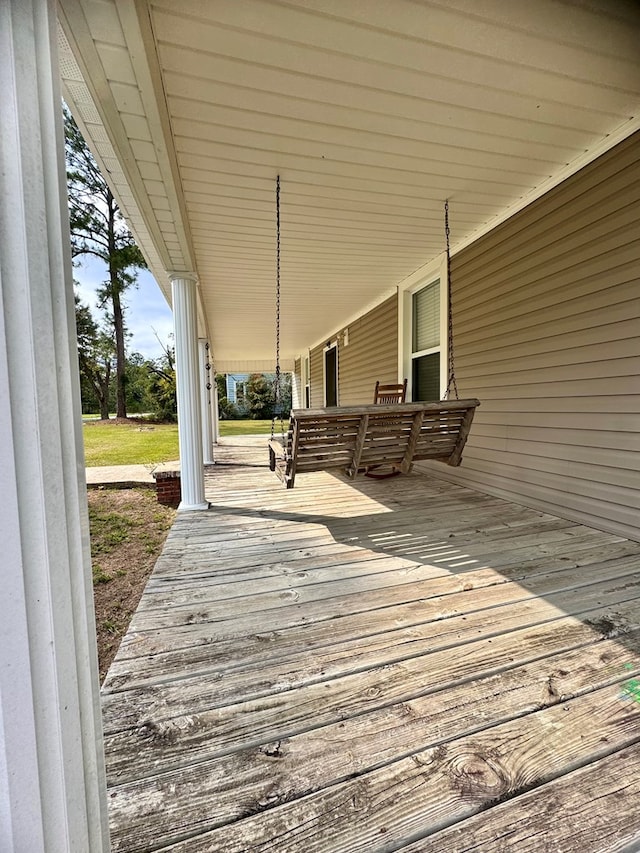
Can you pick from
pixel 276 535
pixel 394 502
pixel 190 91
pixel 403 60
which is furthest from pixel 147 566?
pixel 403 60

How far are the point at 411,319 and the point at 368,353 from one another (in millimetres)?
1432

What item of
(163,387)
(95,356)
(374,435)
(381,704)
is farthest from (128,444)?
(381,704)

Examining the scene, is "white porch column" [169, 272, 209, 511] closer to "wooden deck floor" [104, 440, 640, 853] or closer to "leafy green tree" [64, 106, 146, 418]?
"wooden deck floor" [104, 440, 640, 853]

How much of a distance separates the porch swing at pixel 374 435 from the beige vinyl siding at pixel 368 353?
2.52 metres

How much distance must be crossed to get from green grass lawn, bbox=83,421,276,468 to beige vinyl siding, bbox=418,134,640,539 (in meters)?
5.08

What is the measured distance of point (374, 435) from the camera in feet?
9.29

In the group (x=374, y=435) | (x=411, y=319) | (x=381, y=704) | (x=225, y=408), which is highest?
(x=411, y=319)

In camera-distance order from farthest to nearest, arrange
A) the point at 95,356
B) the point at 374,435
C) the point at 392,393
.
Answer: the point at 95,356, the point at 392,393, the point at 374,435

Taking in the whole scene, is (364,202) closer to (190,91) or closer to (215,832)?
(190,91)

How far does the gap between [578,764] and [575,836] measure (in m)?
0.20

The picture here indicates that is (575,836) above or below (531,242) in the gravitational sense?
below

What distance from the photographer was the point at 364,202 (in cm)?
314

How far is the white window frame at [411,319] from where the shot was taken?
426 cm

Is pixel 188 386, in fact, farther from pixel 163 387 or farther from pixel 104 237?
pixel 163 387
